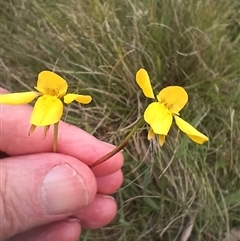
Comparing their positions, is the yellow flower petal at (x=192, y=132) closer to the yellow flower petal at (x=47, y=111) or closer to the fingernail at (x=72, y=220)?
the yellow flower petal at (x=47, y=111)

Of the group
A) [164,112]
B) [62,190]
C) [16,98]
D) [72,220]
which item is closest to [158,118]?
[164,112]

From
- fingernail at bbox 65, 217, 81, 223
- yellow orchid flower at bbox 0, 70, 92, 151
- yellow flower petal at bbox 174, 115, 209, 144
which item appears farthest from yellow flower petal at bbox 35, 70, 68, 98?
fingernail at bbox 65, 217, 81, 223

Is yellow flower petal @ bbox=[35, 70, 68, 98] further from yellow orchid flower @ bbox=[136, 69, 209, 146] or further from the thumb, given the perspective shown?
the thumb

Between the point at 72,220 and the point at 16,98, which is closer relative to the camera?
the point at 16,98

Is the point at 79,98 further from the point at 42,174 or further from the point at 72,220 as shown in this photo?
the point at 72,220

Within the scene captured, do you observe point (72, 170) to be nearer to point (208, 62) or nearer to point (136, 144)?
point (136, 144)

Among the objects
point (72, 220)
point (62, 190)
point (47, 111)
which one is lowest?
point (72, 220)

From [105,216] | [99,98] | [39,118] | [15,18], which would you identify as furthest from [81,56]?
[39,118]
